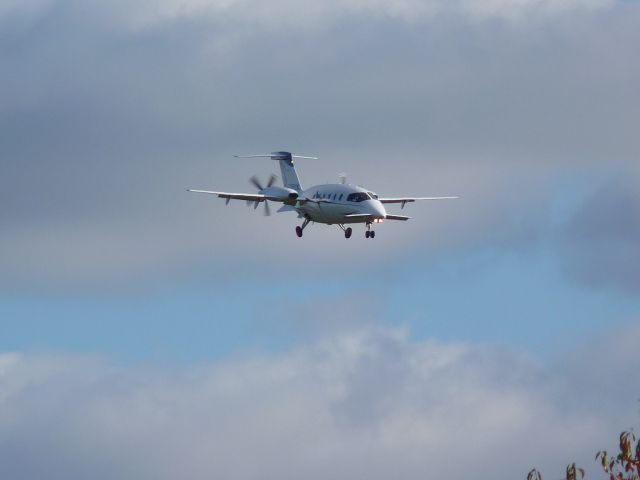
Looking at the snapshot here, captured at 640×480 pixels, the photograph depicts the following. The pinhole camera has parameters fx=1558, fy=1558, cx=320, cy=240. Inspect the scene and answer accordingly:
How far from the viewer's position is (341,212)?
122 metres

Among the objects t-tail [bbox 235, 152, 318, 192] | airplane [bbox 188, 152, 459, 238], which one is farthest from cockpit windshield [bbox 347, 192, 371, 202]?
t-tail [bbox 235, 152, 318, 192]

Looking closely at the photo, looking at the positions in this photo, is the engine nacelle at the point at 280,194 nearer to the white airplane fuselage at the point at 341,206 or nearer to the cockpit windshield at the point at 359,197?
the white airplane fuselage at the point at 341,206

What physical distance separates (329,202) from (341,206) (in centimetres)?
141

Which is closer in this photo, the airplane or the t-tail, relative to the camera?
the airplane

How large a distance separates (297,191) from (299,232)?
22.4 ft

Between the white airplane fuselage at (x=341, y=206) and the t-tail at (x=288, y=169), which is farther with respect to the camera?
the t-tail at (x=288, y=169)

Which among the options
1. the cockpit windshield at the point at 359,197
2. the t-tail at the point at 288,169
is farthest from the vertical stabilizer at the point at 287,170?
the cockpit windshield at the point at 359,197

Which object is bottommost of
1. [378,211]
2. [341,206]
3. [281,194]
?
[378,211]

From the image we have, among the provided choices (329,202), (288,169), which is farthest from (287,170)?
(329,202)

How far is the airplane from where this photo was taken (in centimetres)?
12081

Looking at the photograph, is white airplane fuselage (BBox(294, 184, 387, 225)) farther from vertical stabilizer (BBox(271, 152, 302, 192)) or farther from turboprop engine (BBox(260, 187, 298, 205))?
vertical stabilizer (BBox(271, 152, 302, 192))

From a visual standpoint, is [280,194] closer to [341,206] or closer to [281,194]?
[281,194]

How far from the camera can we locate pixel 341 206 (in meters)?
122

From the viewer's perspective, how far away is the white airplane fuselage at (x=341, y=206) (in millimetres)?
120625
